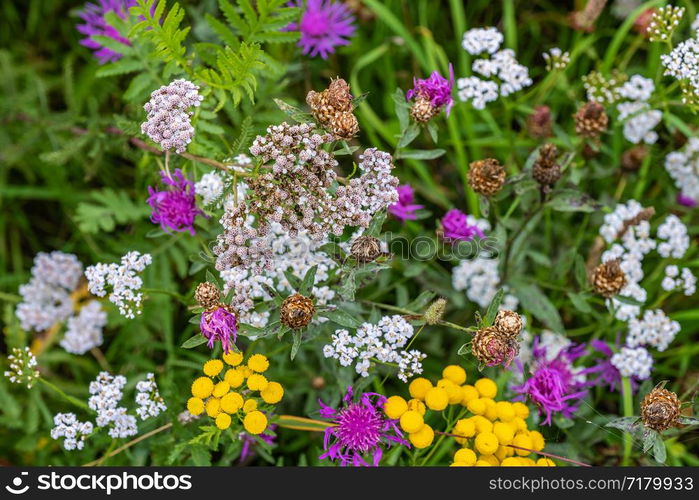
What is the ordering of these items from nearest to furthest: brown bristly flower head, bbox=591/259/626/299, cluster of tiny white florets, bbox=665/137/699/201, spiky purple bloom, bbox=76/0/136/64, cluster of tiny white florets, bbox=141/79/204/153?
cluster of tiny white florets, bbox=141/79/204/153
brown bristly flower head, bbox=591/259/626/299
spiky purple bloom, bbox=76/0/136/64
cluster of tiny white florets, bbox=665/137/699/201

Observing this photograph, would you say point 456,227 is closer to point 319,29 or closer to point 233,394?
point 233,394

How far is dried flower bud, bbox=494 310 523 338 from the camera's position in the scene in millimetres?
2105

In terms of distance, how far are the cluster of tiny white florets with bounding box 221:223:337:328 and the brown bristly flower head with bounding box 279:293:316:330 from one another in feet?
0.53

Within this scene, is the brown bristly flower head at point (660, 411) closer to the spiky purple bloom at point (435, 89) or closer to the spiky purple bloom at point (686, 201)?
the spiky purple bloom at point (435, 89)

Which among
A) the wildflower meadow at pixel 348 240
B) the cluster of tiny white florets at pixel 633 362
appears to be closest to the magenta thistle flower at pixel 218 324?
the wildflower meadow at pixel 348 240

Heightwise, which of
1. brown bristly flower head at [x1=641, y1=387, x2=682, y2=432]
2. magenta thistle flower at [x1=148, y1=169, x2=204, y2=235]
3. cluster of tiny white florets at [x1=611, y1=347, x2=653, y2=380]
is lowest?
cluster of tiny white florets at [x1=611, y1=347, x2=653, y2=380]

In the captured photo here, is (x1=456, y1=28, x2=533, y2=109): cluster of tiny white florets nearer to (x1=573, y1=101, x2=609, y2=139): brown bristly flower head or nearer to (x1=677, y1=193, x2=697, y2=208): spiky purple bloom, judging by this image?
(x1=573, y1=101, x2=609, y2=139): brown bristly flower head

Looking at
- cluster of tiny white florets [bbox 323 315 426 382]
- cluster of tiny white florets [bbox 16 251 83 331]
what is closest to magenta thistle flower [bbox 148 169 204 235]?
cluster of tiny white florets [bbox 323 315 426 382]

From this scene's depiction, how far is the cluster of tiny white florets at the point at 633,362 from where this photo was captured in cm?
271

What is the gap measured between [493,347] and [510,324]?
3.2 inches

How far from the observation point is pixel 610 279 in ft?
8.37

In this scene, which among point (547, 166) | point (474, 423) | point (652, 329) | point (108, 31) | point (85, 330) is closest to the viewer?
point (474, 423)

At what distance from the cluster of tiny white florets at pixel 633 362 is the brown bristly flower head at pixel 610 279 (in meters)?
0.29

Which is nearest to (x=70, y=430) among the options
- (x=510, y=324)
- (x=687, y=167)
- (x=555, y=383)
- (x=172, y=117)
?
(x=172, y=117)
